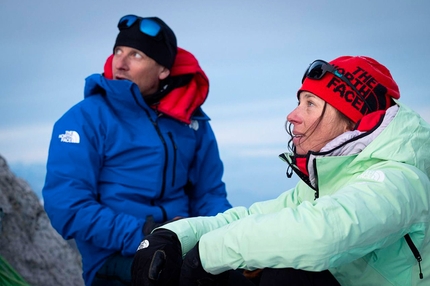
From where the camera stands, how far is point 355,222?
6.45 feet

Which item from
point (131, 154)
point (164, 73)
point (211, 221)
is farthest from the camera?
point (164, 73)

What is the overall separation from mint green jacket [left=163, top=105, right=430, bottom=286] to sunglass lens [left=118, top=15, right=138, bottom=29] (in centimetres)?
196

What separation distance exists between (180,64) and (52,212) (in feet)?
4.59

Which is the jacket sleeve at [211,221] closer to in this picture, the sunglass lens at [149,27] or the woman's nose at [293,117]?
the woman's nose at [293,117]

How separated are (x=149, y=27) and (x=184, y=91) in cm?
49

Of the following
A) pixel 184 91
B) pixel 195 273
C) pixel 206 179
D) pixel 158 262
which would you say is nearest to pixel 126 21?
pixel 184 91

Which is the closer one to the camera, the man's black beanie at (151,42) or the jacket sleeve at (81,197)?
the jacket sleeve at (81,197)

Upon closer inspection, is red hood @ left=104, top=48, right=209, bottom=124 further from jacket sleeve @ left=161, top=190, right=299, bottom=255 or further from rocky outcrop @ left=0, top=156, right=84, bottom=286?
rocky outcrop @ left=0, top=156, right=84, bottom=286

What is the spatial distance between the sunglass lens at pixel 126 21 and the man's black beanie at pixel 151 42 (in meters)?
0.02

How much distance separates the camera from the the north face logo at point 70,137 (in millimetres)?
3646

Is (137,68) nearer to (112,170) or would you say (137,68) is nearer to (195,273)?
(112,170)

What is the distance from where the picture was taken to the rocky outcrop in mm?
4398

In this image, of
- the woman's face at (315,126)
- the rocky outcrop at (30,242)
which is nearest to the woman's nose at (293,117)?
the woman's face at (315,126)

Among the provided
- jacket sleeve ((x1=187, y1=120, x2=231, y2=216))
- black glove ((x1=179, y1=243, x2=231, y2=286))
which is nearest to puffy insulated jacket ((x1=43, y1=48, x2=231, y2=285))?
jacket sleeve ((x1=187, y1=120, x2=231, y2=216))
